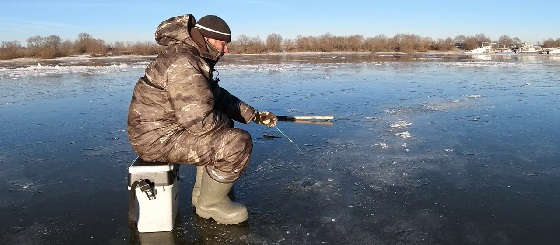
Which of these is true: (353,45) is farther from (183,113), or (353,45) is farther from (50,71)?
(183,113)

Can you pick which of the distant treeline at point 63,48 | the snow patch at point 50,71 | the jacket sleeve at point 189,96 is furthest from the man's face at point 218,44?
the distant treeline at point 63,48

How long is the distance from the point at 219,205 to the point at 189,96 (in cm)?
86

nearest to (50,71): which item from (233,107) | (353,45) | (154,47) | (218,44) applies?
(233,107)

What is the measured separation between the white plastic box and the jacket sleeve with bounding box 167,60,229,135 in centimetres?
35

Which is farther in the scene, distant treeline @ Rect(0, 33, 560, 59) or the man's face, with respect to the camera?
distant treeline @ Rect(0, 33, 560, 59)

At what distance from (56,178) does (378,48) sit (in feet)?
170

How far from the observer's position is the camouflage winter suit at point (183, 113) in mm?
2789

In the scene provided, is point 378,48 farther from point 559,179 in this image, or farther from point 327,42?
point 559,179

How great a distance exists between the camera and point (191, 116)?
282 cm

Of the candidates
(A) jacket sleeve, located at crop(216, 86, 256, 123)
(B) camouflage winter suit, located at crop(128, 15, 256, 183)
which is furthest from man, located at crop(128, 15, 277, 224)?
(A) jacket sleeve, located at crop(216, 86, 256, 123)

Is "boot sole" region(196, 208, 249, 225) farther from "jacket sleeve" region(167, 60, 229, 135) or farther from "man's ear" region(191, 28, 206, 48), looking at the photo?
"man's ear" region(191, 28, 206, 48)

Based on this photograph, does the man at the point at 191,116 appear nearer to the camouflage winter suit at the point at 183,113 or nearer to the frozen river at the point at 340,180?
the camouflage winter suit at the point at 183,113

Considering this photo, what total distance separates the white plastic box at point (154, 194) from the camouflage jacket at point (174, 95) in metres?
0.15

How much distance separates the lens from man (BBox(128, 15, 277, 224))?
2799mm
